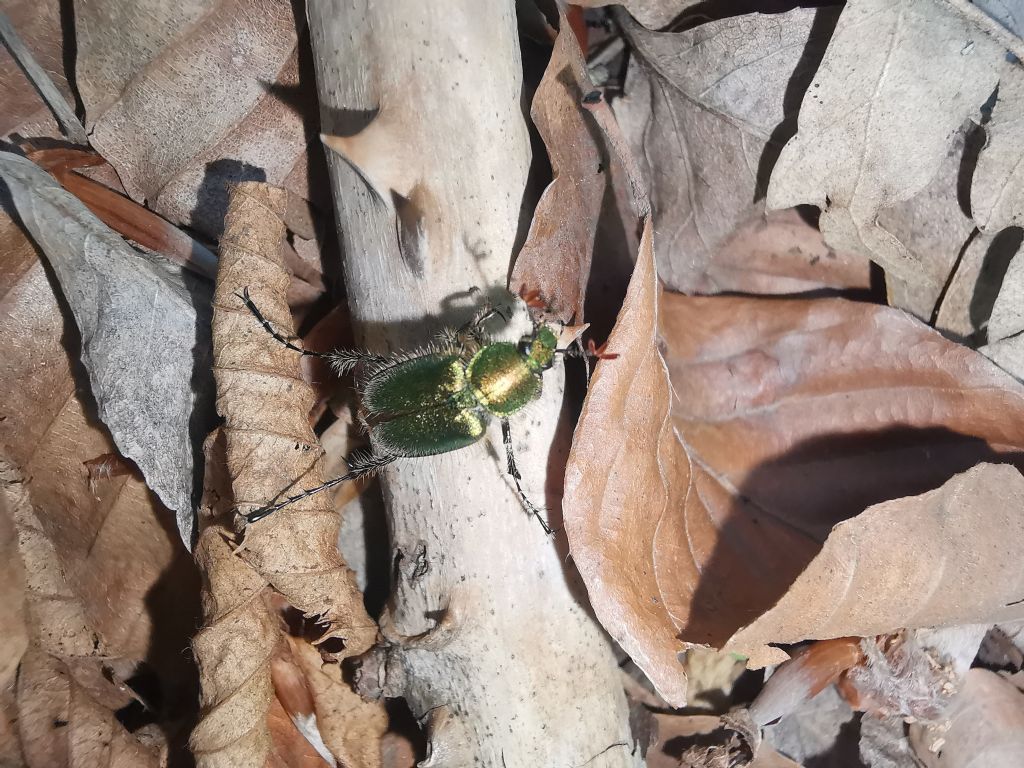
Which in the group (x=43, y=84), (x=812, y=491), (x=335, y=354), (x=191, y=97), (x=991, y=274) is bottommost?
(x=812, y=491)

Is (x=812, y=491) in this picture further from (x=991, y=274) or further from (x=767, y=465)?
(x=991, y=274)

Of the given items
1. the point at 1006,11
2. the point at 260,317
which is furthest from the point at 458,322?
the point at 1006,11

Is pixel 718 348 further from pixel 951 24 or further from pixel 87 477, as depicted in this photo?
pixel 87 477

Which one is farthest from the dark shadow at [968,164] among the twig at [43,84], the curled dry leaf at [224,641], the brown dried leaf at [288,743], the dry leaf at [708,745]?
the twig at [43,84]

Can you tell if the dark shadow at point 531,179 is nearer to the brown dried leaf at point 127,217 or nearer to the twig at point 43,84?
the brown dried leaf at point 127,217

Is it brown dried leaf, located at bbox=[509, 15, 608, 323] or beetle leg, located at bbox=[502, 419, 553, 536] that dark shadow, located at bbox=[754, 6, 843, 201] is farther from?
beetle leg, located at bbox=[502, 419, 553, 536]

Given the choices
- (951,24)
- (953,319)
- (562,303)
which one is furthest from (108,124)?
(953,319)

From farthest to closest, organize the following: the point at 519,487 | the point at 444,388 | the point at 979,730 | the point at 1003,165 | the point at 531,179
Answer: the point at 979,730, the point at 1003,165, the point at 444,388, the point at 531,179, the point at 519,487
